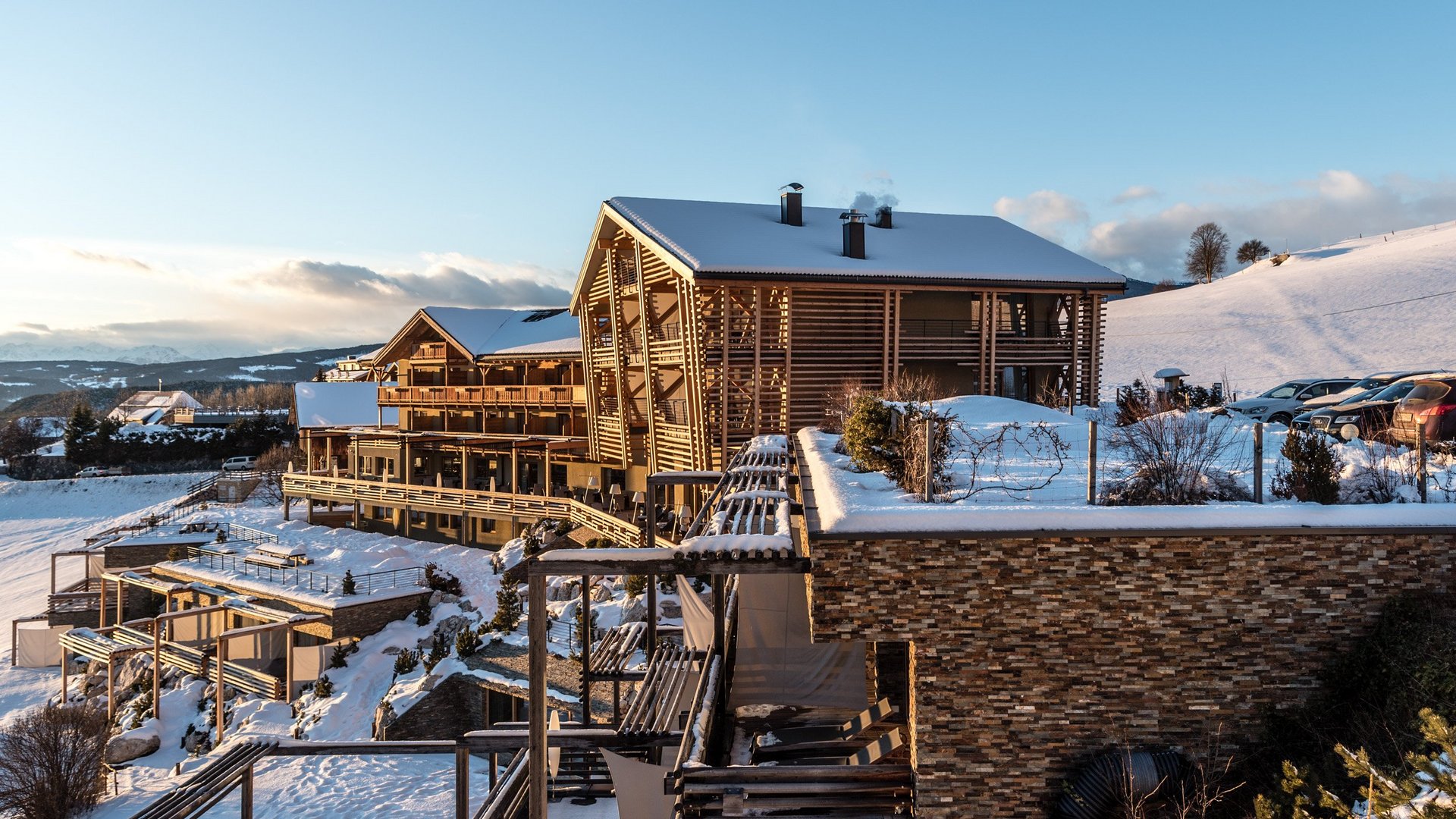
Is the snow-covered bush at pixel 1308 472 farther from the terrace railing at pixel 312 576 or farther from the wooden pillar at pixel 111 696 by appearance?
the wooden pillar at pixel 111 696

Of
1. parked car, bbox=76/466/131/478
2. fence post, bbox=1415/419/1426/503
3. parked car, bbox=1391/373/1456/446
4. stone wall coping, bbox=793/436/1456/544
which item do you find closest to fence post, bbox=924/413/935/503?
stone wall coping, bbox=793/436/1456/544

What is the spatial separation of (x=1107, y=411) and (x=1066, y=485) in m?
13.2

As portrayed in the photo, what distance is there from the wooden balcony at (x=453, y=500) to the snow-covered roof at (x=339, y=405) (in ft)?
11.1

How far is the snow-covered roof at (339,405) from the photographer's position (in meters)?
45.5

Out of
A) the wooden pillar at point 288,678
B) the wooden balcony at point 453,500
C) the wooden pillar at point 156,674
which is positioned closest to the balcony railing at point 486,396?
the wooden balcony at point 453,500

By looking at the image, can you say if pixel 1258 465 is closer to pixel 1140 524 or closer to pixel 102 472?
pixel 1140 524

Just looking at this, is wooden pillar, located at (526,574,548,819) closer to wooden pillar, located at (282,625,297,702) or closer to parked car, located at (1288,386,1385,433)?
parked car, located at (1288,386,1385,433)

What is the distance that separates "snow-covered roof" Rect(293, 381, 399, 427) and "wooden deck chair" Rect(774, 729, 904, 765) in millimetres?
40498

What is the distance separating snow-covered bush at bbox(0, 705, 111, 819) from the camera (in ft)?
60.6

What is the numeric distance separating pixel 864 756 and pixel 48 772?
765 inches

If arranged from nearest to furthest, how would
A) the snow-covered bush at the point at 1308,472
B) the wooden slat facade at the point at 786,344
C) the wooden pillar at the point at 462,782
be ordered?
1. the snow-covered bush at the point at 1308,472
2. the wooden pillar at the point at 462,782
3. the wooden slat facade at the point at 786,344

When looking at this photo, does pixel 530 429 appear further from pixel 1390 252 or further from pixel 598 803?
pixel 1390 252

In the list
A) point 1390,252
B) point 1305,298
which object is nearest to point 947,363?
point 1305,298

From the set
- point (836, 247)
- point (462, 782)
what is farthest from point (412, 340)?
point (462, 782)
